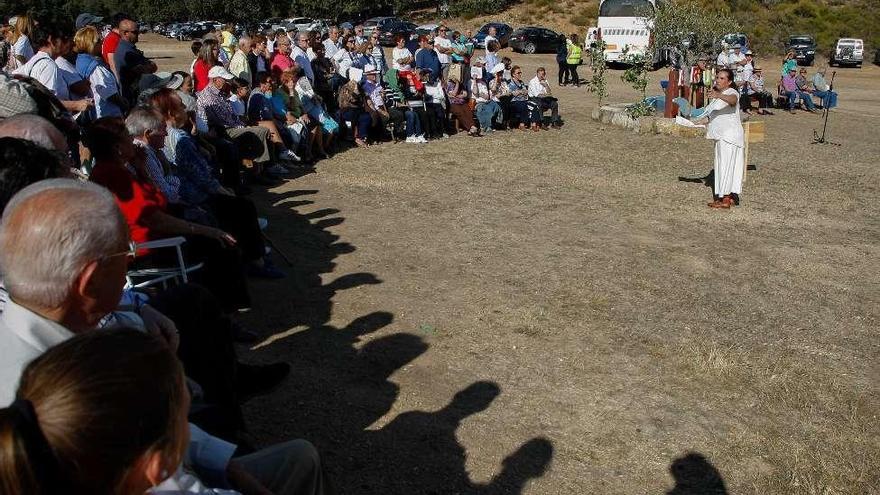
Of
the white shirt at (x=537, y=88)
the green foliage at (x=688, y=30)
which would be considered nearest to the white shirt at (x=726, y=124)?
the white shirt at (x=537, y=88)

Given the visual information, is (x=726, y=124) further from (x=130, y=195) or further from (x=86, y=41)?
(x=130, y=195)

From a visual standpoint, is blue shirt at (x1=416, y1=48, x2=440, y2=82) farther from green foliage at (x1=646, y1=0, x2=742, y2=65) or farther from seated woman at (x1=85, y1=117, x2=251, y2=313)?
seated woman at (x1=85, y1=117, x2=251, y2=313)

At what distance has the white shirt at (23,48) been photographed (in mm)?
8617

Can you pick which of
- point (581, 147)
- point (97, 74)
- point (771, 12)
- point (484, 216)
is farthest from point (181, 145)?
point (771, 12)

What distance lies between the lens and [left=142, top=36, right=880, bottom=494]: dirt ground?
4035mm

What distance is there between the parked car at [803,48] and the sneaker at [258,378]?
3523cm

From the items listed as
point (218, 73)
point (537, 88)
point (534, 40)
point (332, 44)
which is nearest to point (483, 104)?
point (537, 88)

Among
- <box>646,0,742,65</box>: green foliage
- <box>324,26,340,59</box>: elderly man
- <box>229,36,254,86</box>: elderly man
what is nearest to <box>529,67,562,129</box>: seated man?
<box>324,26,340,59</box>: elderly man

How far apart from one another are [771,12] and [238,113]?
41554mm

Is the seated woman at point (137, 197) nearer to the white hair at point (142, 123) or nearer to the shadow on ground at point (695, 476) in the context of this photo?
the white hair at point (142, 123)

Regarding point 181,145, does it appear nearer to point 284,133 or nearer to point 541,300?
point 541,300

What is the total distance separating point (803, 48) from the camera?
3591cm

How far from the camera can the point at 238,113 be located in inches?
402

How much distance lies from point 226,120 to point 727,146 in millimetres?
5946
